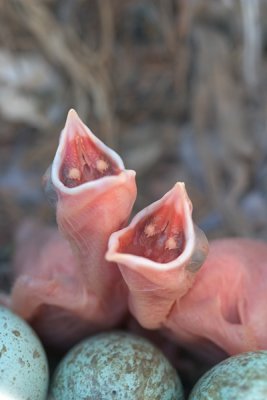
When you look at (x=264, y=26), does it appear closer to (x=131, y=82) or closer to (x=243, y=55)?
(x=243, y=55)

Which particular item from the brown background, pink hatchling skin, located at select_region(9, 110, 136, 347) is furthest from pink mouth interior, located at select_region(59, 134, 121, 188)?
the brown background

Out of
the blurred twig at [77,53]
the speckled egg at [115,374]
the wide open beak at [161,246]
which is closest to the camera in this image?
the wide open beak at [161,246]

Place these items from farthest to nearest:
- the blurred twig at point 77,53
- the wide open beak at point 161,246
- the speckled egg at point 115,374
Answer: the blurred twig at point 77,53
the speckled egg at point 115,374
the wide open beak at point 161,246

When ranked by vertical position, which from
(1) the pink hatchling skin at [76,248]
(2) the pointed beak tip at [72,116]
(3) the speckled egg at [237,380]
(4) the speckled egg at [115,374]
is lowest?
(4) the speckled egg at [115,374]

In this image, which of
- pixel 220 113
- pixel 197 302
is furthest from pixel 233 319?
pixel 220 113

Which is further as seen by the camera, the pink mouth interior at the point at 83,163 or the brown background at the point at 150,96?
the brown background at the point at 150,96

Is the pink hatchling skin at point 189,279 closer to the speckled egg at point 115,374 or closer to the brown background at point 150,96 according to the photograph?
the speckled egg at point 115,374

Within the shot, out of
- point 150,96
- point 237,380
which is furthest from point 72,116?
point 150,96

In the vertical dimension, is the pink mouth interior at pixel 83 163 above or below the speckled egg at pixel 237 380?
above

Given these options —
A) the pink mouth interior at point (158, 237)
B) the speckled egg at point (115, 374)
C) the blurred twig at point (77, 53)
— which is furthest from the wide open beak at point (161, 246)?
the blurred twig at point (77, 53)
